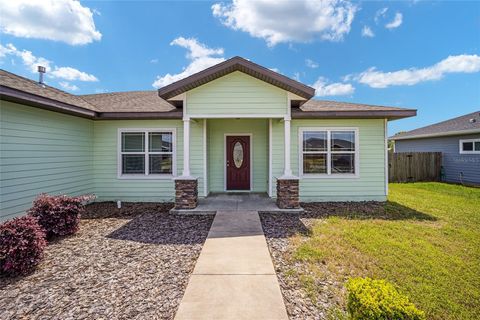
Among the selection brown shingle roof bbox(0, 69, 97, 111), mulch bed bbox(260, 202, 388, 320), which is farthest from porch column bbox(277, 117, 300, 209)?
brown shingle roof bbox(0, 69, 97, 111)

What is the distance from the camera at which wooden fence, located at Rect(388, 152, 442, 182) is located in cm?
1359

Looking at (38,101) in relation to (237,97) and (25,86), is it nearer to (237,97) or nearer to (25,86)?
(25,86)

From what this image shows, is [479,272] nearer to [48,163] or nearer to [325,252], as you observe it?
[325,252]

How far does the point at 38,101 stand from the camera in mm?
5633

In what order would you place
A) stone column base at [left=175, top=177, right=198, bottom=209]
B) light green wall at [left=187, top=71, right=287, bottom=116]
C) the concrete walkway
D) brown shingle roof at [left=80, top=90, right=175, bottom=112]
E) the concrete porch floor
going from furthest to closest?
brown shingle roof at [left=80, top=90, right=175, bottom=112] → light green wall at [left=187, top=71, right=287, bottom=116] → stone column base at [left=175, top=177, right=198, bottom=209] → the concrete porch floor → the concrete walkway

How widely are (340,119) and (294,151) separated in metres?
2.00

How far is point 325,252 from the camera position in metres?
4.23

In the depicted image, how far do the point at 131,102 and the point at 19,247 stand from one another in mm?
6840

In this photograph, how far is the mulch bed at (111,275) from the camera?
2730 millimetres

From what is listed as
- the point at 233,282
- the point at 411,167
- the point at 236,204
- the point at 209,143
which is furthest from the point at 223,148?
the point at 411,167

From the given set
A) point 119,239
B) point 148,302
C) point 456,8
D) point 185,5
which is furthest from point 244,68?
point 456,8

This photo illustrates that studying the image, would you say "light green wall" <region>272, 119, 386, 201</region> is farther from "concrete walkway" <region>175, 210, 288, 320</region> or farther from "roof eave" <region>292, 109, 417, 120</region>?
"concrete walkway" <region>175, 210, 288, 320</region>

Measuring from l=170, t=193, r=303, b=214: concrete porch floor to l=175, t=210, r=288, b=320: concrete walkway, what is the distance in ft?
5.98

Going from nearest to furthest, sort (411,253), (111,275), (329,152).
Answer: (111,275), (411,253), (329,152)
